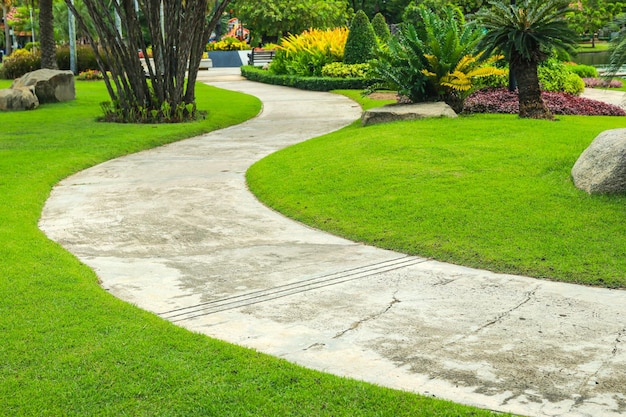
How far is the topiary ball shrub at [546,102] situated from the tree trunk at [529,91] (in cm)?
198

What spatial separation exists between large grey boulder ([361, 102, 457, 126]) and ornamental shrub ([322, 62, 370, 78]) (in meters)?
12.6

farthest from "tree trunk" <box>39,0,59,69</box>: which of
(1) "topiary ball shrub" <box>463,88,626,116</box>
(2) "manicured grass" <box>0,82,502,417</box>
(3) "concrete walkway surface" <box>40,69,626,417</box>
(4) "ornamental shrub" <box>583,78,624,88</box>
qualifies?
(2) "manicured grass" <box>0,82,502,417</box>

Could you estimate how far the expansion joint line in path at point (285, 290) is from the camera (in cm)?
584

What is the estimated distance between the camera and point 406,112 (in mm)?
14250

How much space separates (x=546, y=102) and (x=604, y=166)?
27.5ft

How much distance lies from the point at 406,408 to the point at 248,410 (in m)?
0.80

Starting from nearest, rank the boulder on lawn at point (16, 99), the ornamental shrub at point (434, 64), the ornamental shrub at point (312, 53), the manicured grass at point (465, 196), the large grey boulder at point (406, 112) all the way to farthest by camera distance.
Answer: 1. the manicured grass at point (465, 196)
2. the large grey boulder at point (406, 112)
3. the ornamental shrub at point (434, 64)
4. the boulder on lawn at point (16, 99)
5. the ornamental shrub at point (312, 53)

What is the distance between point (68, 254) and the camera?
726 centimetres

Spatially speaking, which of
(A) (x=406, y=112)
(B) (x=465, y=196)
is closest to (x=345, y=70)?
(A) (x=406, y=112)

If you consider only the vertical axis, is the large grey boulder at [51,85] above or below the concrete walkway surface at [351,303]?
above

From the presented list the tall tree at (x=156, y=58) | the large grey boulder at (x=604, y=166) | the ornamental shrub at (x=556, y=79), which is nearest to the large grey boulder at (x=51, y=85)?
the tall tree at (x=156, y=58)

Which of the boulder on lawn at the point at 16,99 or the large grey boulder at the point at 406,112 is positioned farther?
the boulder on lawn at the point at 16,99

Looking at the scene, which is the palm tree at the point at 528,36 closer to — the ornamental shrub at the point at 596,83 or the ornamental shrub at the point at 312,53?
the ornamental shrub at the point at 596,83

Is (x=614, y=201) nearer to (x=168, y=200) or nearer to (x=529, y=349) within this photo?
(x=529, y=349)
